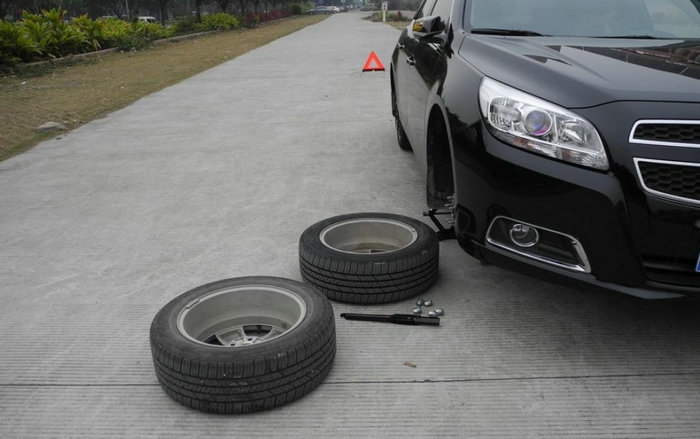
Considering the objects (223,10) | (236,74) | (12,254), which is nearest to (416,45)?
(12,254)

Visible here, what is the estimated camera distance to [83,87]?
11.7 meters

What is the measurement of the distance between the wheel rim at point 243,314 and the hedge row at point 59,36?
45.2 feet

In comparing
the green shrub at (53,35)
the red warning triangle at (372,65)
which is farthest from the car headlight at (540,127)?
the green shrub at (53,35)

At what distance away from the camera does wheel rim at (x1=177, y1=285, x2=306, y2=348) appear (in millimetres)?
2684

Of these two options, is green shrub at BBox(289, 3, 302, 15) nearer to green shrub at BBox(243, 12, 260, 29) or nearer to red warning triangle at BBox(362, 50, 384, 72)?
green shrub at BBox(243, 12, 260, 29)

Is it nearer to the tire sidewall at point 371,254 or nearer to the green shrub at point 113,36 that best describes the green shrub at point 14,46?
the green shrub at point 113,36

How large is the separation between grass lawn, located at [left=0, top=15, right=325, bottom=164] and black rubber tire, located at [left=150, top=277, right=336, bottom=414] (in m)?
5.33

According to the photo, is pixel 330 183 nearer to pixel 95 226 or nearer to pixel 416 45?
pixel 416 45

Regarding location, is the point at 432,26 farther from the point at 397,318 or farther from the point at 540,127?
the point at 397,318

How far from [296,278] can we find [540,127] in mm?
1680

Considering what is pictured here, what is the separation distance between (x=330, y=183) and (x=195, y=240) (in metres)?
1.48

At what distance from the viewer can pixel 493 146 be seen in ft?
8.10

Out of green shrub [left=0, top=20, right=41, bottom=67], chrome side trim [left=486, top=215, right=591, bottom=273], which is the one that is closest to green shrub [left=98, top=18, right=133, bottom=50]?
green shrub [left=0, top=20, right=41, bottom=67]

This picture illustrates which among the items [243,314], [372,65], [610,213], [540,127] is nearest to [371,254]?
[243,314]
